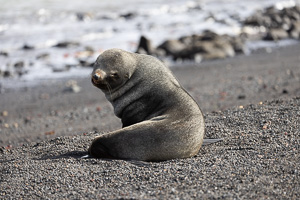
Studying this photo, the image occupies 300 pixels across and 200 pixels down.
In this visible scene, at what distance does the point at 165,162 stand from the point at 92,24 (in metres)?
16.7

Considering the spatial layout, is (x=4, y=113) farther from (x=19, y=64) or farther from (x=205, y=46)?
(x=205, y=46)

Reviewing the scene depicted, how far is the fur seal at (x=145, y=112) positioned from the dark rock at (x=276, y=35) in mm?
11393

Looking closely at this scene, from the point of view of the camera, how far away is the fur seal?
5.02 meters

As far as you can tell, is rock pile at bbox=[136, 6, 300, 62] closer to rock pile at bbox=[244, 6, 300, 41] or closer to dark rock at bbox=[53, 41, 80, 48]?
rock pile at bbox=[244, 6, 300, 41]

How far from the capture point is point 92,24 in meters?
21.1

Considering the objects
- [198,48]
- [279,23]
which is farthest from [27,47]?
[279,23]

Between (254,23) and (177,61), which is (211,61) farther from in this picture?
(254,23)

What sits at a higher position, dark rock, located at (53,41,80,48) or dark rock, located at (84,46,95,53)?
dark rock, located at (84,46,95,53)

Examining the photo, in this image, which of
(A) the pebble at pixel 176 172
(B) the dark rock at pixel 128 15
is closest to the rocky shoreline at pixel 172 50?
(B) the dark rock at pixel 128 15

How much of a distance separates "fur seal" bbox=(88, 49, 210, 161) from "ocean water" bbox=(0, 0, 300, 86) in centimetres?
713

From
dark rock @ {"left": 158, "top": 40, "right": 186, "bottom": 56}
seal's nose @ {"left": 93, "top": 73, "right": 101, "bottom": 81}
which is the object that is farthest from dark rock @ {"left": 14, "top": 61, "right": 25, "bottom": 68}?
seal's nose @ {"left": 93, "top": 73, "right": 101, "bottom": 81}

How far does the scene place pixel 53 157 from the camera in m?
5.54

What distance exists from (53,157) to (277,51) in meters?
10.3

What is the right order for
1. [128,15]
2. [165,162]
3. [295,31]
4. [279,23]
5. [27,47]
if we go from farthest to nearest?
[128,15] < [279,23] < [295,31] < [27,47] < [165,162]
